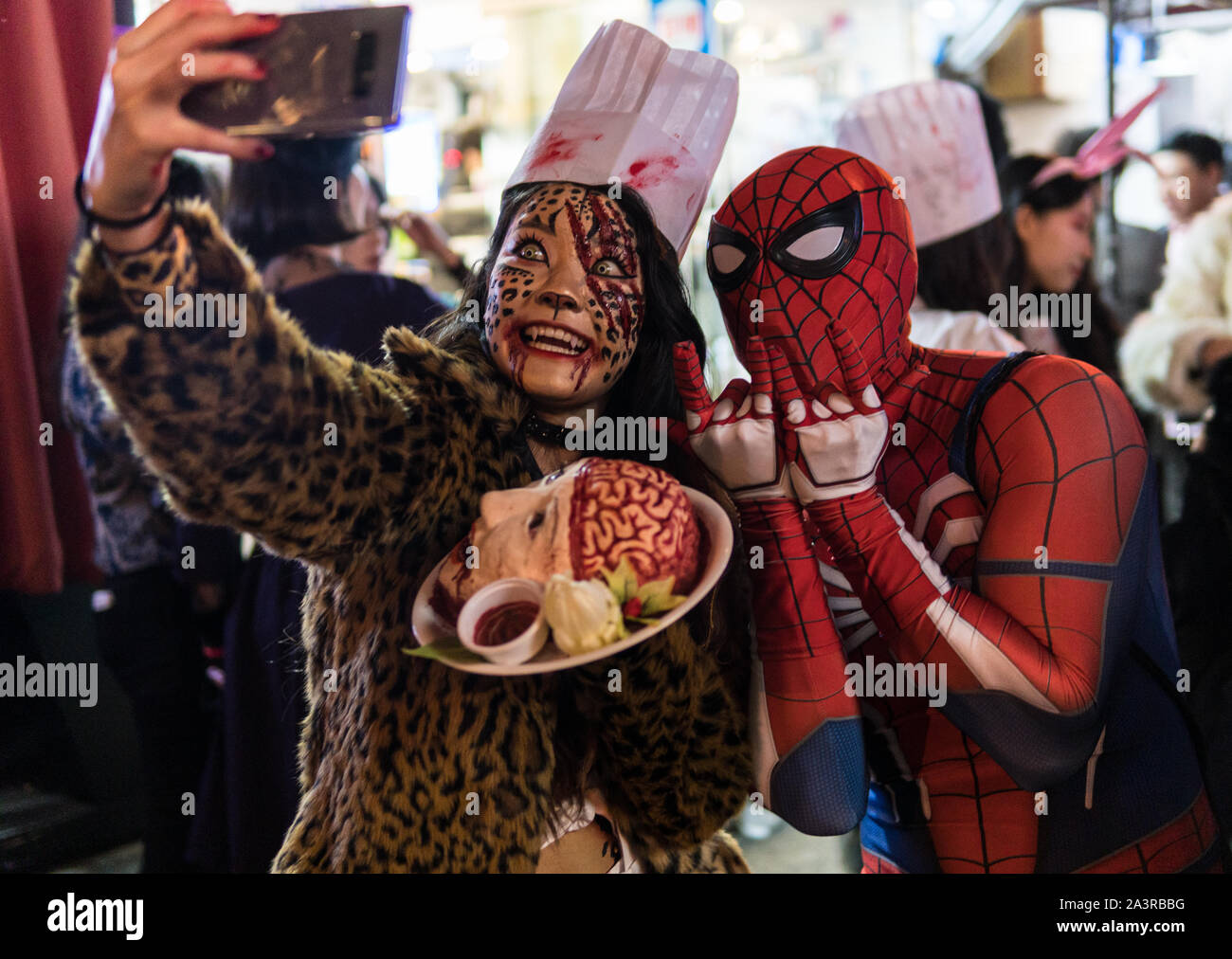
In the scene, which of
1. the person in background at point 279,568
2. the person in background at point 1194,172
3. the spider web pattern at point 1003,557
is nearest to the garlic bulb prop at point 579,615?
the spider web pattern at point 1003,557

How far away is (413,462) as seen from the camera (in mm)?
1134

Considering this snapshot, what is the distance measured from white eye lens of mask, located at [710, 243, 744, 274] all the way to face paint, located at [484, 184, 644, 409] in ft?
0.35

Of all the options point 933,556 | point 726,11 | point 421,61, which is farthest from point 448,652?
point 421,61

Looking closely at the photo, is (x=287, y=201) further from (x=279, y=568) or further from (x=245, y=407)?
(x=245, y=407)

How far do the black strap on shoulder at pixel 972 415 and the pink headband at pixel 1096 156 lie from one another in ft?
4.30

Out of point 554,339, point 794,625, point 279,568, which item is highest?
point 554,339

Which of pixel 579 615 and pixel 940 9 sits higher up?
pixel 940 9

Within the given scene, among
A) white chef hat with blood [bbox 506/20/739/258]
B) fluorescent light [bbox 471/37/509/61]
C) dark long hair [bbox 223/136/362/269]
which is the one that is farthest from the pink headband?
fluorescent light [bbox 471/37/509/61]

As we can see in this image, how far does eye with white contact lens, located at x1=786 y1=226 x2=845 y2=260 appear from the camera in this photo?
3.83 ft

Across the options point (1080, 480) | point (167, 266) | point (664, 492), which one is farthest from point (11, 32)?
point (1080, 480)

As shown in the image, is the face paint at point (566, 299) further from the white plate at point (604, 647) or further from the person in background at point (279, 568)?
the person in background at point (279, 568)

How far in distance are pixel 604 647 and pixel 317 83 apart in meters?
0.61

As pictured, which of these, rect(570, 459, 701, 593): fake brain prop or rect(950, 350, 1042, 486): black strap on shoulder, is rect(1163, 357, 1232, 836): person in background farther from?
rect(570, 459, 701, 593): fake brain prop
